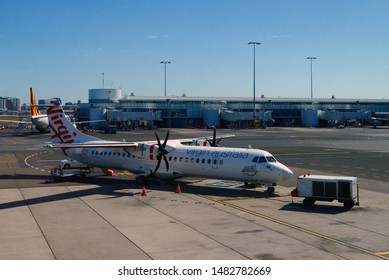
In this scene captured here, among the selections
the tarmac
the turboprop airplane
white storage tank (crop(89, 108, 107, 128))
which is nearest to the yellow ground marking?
the tarmac

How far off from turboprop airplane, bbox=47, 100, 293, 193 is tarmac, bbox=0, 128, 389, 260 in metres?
1.27

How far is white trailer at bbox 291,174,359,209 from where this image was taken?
28.7 metres

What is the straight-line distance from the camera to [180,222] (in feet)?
83.6

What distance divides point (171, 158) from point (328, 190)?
550 inches

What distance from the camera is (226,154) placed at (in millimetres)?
36062

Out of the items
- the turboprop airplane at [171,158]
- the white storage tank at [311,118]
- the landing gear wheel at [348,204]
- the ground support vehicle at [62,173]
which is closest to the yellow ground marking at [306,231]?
the turboprop airplane at [171,158]

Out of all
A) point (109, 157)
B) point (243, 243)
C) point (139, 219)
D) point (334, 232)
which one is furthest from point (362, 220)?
point (109, 157)

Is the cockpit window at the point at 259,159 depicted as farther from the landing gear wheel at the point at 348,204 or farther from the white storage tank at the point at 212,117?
the white storage tank at the point at 212,117

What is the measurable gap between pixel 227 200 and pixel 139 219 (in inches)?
316

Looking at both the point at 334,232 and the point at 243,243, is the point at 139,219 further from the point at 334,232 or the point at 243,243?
the point at 334,232

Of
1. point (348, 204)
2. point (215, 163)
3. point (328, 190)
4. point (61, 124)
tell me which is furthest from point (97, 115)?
point (348, 204)

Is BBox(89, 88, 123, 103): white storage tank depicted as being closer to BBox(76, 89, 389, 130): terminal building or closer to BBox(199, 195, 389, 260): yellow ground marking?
BBox(76, 89, 389, 130): terminal building

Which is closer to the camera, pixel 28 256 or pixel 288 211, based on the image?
pixel 28 256

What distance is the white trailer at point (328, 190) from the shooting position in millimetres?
28703
